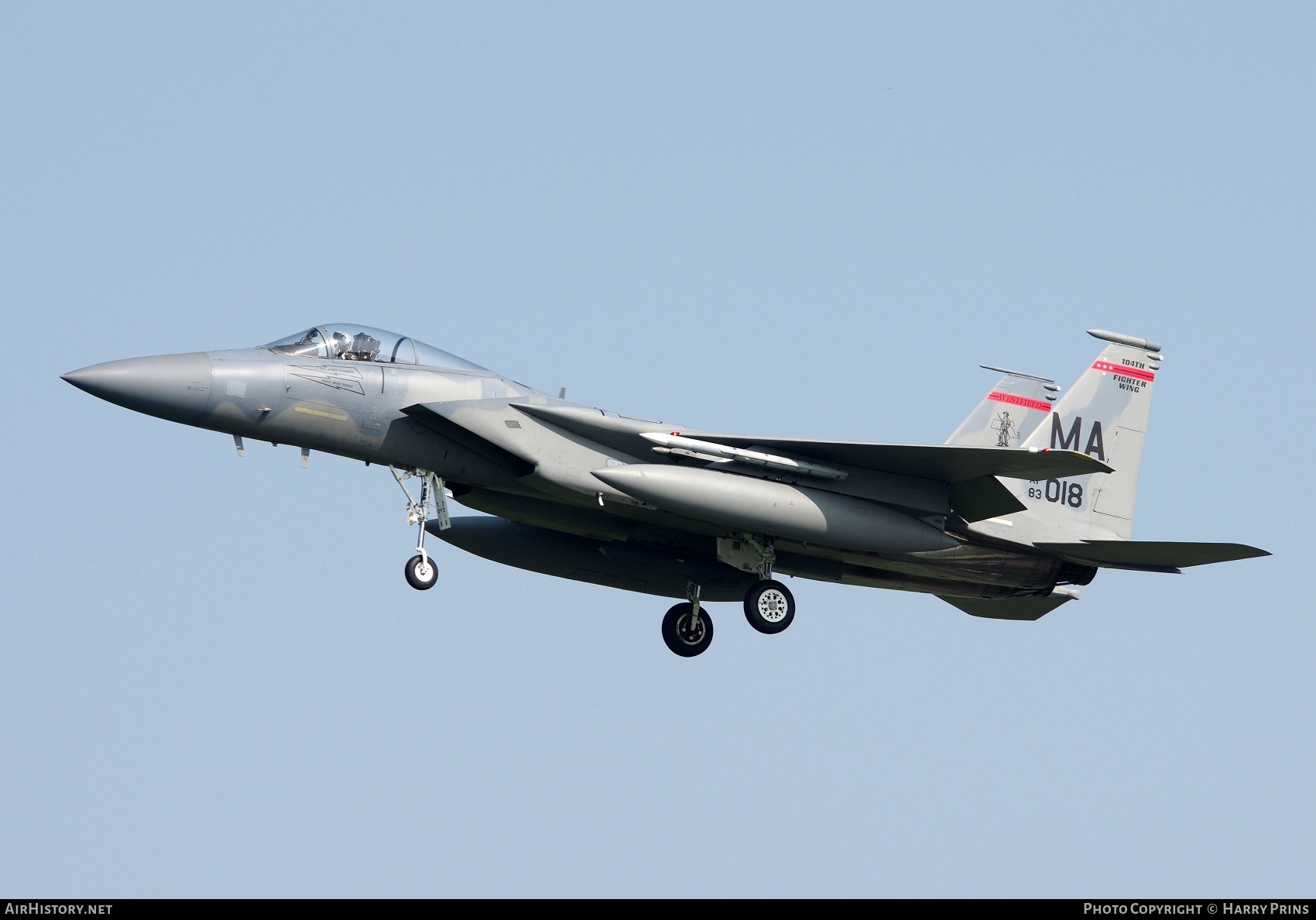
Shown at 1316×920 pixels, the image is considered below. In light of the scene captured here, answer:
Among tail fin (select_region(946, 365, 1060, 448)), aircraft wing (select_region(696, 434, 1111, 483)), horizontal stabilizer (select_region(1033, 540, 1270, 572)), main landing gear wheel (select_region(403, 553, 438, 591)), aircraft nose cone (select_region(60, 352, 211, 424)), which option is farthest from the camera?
tail fin (select_region(946, 365, 1060, 448))

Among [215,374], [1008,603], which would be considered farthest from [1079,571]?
[215,374]

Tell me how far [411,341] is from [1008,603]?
8661mm

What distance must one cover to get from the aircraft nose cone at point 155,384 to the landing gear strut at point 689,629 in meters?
6.57

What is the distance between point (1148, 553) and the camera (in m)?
18.5

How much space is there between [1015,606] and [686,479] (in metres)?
6.22

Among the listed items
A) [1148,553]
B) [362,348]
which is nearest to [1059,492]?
[1148,553]

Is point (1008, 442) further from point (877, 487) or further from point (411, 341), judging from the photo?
point (411, 341)

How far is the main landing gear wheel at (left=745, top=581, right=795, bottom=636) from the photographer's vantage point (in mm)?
18344

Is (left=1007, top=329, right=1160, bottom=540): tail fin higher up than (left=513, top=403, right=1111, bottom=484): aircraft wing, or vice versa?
(left=1007, top=329, right=1160, bottom=540): tail fin

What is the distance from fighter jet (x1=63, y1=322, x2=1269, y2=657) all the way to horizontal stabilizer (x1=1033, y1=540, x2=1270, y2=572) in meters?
0.03

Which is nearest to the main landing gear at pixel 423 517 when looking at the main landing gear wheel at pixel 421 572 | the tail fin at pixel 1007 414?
the main landing gear wheel at pixel 421 572

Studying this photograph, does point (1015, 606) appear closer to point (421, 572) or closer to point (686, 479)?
point (686, 479)

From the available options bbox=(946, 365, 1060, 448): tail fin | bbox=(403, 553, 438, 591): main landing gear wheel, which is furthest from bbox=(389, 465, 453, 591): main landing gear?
bbox=(946, 365, 1060, 448): tail fin

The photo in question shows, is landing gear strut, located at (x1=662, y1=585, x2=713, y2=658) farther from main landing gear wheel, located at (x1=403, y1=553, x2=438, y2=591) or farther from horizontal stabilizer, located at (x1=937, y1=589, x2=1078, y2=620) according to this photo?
main landing gear wheel, located at (x1=403, y1=553, x2=438, y2=591)
